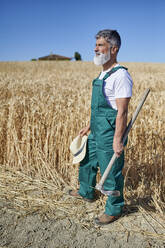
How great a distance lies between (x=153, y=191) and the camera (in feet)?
10.4

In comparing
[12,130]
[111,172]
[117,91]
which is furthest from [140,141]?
[12,130]

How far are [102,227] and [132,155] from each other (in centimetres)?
121

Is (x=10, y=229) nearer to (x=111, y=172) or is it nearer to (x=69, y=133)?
(x=111, y=172)

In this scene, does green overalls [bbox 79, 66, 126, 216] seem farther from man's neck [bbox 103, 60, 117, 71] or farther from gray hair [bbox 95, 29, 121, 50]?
gray hair [bbox 95, 29, 121, 50]

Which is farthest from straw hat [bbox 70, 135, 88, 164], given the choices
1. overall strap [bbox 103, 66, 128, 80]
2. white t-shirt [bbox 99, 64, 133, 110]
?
overall strap [bbox 103, 66, 128, 80]

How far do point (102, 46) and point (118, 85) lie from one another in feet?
1.31

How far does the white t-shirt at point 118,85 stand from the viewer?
6.75 feet

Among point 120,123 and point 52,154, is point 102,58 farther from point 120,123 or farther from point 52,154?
point 52,154

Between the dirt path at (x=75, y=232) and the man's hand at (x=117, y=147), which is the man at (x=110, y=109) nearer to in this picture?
the man's hand at (x=117, y=147)

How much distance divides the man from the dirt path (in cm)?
15

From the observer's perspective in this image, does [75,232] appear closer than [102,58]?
No

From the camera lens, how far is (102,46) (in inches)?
86.5

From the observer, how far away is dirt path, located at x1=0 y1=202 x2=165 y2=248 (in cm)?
230

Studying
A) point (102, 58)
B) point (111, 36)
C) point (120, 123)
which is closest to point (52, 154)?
point (120, 123)
